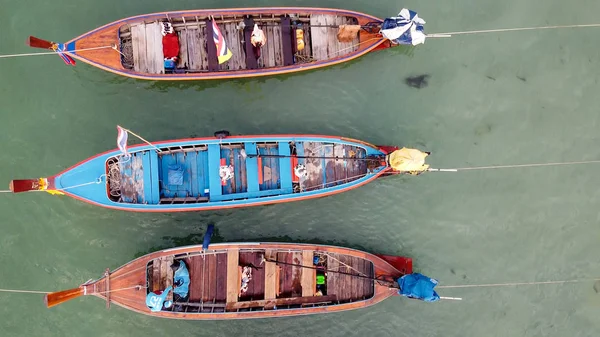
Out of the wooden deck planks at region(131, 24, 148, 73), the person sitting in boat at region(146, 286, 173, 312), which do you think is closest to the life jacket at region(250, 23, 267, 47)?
the wooden deck planks at region(131, 24, 148, 73)

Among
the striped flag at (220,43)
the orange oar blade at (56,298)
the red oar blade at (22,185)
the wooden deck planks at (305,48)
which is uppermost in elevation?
the wooden deck planks at (305,48)

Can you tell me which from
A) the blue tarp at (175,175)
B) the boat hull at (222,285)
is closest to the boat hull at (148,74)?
the blue tarp at (175,175)

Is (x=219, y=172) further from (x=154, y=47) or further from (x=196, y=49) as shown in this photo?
(x=154, y=47)

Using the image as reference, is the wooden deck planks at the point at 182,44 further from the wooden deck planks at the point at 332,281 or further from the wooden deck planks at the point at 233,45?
the wooden deck planks at the point at 332,281

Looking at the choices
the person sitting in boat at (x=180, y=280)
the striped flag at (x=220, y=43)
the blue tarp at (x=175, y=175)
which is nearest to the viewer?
the striped flag at (x=220, y=43)

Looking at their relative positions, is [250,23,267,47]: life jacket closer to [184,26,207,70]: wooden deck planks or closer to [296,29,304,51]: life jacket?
[296,29,304,51]: life jacket

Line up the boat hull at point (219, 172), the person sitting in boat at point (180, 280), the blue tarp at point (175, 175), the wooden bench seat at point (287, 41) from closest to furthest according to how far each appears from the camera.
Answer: the boat hull at point (219, 172) → the blue tarp at point (175, 175) → the person sitting in boat at point (180, 280) → the wooden bench seat at point (287, 41)

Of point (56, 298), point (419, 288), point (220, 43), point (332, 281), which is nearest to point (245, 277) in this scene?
point (332, 281)

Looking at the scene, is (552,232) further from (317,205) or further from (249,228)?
(249,228)
